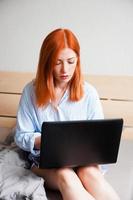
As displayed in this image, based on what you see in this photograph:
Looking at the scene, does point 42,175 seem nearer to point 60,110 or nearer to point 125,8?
point 60,110

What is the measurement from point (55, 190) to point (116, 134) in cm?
34

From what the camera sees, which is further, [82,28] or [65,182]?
[82,28]

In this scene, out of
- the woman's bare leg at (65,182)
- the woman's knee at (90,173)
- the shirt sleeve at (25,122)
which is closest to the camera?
the woman's bare leg at (65,182)

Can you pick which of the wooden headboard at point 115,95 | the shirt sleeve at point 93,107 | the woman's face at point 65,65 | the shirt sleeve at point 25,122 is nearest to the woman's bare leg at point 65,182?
the shirt sleeve at point 25,122

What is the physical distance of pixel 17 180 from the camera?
125 cm

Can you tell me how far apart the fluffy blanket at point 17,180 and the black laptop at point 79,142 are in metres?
0.09

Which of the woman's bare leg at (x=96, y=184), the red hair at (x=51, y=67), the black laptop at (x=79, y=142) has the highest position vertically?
the red hair at (x=51, y=67)

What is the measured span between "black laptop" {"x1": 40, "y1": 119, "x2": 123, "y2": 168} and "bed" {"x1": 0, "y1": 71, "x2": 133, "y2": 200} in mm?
117

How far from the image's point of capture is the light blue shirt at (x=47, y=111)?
56.0 inches

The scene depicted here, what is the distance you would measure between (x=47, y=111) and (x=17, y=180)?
13.1 inches

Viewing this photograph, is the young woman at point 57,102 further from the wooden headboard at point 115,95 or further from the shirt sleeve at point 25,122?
the wooden headboard at point 115,95

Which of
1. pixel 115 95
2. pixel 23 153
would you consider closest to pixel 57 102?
pixel 23 153

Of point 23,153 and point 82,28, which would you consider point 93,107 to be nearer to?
point 23,153

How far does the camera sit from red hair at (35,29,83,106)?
134 centimetres
